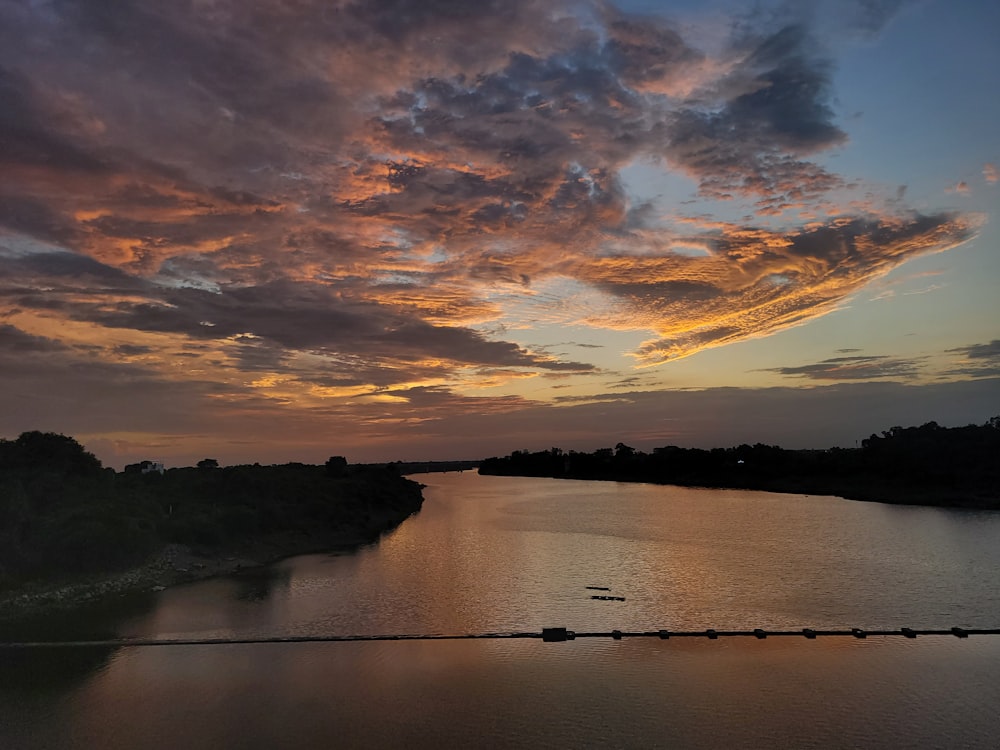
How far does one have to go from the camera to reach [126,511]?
46875 millimetres

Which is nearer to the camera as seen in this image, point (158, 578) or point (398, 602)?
point (398, 602)

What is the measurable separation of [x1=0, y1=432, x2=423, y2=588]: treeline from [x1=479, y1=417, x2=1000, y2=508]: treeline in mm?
71371

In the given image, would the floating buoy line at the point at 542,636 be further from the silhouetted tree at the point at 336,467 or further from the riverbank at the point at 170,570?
the silhouetted tree at the point at 336,467

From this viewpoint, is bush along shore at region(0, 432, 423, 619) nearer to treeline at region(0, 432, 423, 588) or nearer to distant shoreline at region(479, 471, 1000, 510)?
treeline at region(0, 432, 423, 588)

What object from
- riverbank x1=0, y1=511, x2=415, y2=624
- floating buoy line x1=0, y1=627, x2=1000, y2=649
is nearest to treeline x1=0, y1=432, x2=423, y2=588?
riverbank x1=0, y1=511, x2=415, y2=624

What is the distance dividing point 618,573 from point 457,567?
1130 cm

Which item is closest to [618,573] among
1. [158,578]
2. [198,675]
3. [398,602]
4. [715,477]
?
[398,602]

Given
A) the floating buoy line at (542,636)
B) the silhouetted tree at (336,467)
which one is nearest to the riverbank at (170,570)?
the floating buoy line at (542,636)

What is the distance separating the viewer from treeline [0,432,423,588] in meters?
39.1

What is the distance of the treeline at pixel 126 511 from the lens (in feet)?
128

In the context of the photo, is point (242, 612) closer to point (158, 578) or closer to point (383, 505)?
point (158, 578)

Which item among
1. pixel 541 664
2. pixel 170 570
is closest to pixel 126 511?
pixel 170 570

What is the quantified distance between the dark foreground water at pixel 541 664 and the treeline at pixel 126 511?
236 inches

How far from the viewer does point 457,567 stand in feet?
152
